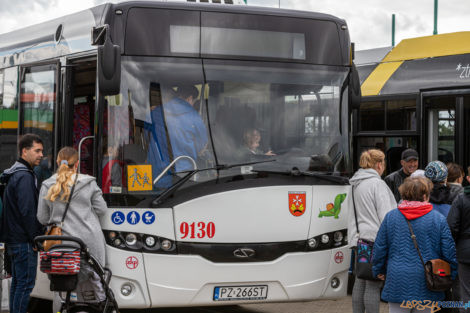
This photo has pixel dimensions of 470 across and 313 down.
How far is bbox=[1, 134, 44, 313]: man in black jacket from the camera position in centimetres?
725

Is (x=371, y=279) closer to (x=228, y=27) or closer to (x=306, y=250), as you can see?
(x=306, y=250)

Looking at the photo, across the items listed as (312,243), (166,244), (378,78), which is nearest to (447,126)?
(378,78)

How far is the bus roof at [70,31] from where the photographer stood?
23.9 ft

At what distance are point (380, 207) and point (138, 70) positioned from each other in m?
2.43

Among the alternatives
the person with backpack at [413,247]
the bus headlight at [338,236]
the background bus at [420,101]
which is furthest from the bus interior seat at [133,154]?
the background bus at [420,101]

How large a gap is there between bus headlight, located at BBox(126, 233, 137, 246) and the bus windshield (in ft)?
1.27

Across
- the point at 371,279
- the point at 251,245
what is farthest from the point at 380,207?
the point at 251,245

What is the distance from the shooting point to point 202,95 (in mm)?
7133

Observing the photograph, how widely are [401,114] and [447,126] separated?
84cm

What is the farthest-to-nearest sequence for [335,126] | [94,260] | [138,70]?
1. [335,126]
2. [138,70]
3. [94,260]

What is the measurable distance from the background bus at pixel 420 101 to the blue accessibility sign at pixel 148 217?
194 inches

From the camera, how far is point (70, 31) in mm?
8133

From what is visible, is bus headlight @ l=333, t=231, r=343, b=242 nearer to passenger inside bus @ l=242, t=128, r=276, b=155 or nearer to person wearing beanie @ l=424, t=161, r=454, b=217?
person wearing beanie @ l=424, t=161, r=454, b=217

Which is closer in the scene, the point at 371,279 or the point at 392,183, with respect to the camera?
the point at 371,279
